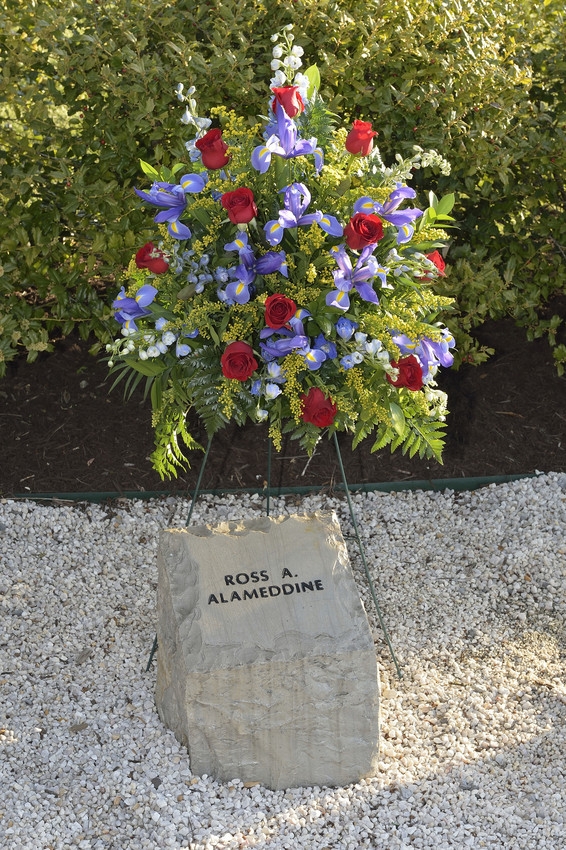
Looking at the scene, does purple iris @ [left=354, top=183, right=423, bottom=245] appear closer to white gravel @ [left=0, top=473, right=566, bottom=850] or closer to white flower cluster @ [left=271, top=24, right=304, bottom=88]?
white flower cluster @ [left=271, top=24, right=304, bottom=88]

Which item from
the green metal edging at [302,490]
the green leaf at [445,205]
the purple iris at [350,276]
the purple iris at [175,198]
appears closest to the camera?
the purple iris at [350,276]

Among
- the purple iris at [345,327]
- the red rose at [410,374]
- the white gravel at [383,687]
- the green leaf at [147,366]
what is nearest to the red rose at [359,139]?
the purple iris at [345,327]

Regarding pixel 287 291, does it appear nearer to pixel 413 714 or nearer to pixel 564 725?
pixel 413 714

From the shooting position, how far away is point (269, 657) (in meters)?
2.54

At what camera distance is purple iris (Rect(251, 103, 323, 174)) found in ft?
7.79

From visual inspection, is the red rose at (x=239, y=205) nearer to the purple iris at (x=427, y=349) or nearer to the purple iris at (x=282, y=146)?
the purple iris at (x=282, y=146)

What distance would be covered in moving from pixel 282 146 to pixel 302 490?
2161mm

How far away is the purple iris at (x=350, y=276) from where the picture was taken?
239 centimetres

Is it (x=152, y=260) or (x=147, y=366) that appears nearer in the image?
(x=152, y=260)

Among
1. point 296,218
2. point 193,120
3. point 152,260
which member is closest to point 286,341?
point 296,218

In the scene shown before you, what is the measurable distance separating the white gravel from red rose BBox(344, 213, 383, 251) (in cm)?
157

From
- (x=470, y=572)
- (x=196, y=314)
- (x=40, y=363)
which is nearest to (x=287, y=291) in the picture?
(x=196, y=314)

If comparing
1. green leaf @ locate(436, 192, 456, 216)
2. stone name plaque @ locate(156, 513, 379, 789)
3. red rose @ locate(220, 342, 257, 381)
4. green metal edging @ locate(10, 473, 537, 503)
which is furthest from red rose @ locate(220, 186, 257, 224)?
green metal edging @ locate(10, 473, 537, 503)

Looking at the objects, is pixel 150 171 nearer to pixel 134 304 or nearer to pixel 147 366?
pixel 134 304
